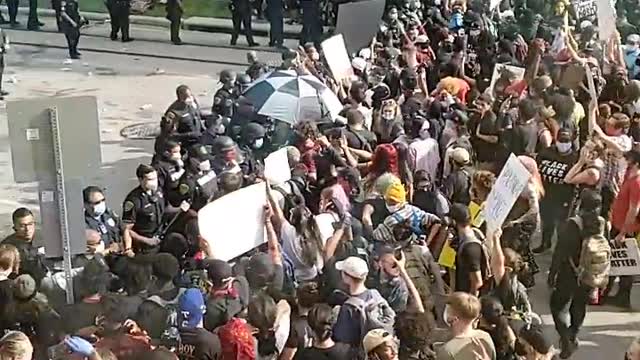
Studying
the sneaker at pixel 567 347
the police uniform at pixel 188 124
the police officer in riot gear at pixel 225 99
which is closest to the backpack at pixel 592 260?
the sneaker at pixel 567 347

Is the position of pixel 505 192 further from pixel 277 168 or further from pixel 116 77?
pixel 116 77

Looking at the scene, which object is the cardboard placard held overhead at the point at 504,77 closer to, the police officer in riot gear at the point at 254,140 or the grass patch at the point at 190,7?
the police officer in riot gear at the point at 254,140

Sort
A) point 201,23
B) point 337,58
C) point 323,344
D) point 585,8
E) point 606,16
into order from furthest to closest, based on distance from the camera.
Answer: point 201,23, point 585,8, point 337,58, point 606,16, point 323,344

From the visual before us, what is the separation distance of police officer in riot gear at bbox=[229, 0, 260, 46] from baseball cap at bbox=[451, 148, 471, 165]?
12641mm

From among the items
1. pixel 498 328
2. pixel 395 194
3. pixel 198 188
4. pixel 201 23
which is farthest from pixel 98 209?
pixel 201 23

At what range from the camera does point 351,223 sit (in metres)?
8.49

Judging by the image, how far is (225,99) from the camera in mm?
12539

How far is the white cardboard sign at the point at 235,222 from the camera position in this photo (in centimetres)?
802

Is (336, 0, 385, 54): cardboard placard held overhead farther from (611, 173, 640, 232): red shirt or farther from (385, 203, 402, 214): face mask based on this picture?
(385, 203, 402, 214): face mask

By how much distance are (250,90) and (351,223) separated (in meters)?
4.08

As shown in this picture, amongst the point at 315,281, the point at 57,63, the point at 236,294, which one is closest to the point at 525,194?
the point at 315,281

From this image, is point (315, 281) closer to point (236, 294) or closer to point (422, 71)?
point (236, 294)

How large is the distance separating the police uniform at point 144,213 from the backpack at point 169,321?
2.39 meters

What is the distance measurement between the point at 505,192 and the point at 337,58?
5.98 metres
